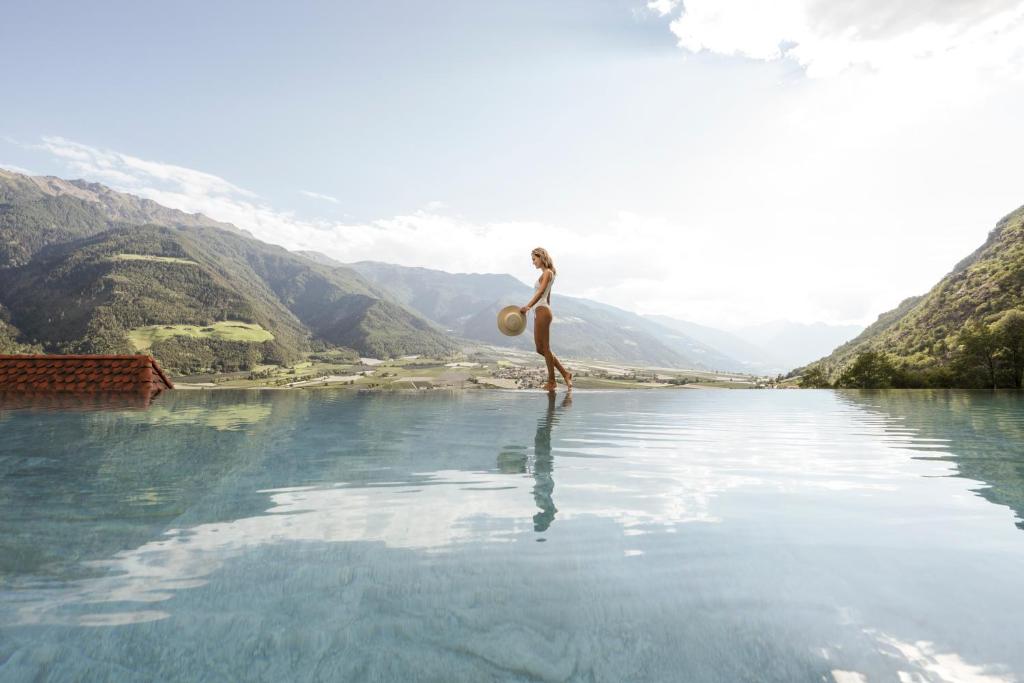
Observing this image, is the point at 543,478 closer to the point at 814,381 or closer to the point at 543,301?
the point at 543,301

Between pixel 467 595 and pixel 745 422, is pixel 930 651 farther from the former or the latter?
pixel 745 422

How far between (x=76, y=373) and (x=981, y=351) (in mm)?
70583

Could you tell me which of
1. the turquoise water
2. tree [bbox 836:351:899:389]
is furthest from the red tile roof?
tree [bbox 836:351:899:389]

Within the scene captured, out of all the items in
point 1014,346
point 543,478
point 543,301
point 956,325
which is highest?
point 956,325

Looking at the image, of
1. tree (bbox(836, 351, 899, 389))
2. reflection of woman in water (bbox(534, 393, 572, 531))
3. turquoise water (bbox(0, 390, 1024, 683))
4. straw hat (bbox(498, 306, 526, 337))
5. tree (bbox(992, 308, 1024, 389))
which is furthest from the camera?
tree (bbox(836, 351, 899, 389))

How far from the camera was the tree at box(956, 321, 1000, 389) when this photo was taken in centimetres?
4997

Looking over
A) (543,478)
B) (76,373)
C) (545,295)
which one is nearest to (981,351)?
(545,295)

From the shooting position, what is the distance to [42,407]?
49.3 feet

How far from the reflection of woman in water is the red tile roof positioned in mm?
18953

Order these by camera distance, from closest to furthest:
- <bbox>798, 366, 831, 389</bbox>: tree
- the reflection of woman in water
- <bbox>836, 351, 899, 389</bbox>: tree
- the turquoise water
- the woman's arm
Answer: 1. the turquoise water
2. the reflection of woman in water
3. the woman's arm
4. <bbox>836, 351, 899, 389</bbox>: tree
5. <bbox>798, 366, 831, 389</bbox>: tree

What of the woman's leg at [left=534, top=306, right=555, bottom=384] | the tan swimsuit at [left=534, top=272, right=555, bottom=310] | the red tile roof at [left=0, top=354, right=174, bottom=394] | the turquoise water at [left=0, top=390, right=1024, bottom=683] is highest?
the tan swimsuit at [left=534, top=272, right=555, bottom=310]

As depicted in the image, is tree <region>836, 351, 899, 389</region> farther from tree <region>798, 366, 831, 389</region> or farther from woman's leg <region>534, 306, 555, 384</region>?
woman's leg <region>534, 306, 555, 384</region>

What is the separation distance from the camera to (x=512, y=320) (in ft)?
53.5

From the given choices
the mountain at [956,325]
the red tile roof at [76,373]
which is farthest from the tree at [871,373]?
the red tile roof at [76,373]
